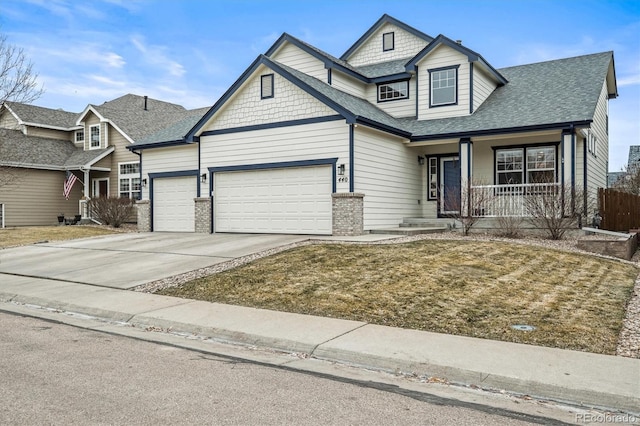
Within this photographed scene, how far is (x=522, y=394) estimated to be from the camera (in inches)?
211

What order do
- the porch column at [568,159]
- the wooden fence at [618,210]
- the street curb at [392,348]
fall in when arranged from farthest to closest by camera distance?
the wooden fence at [618,210], the porch column at [568,159], the street curb at [392,348]

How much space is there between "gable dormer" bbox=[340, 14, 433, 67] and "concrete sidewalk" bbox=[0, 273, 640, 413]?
60.8 ft

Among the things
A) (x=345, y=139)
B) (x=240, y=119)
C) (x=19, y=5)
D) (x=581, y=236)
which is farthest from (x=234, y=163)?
(x=581, y=236)

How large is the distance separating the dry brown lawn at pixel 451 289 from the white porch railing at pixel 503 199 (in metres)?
3.69

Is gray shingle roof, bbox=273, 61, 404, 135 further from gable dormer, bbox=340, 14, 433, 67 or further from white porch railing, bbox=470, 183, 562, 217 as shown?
gable dormer, bbox=340, 14, 433, 67

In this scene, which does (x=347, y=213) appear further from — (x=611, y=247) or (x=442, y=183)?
(x=611, y=247)

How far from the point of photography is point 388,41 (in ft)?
82.7

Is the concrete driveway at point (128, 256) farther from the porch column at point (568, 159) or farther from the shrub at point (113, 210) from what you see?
the porch column at point (568, 159)

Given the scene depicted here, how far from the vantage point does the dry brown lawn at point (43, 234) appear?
68.4 ft

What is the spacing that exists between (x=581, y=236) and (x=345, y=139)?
772 centimetres

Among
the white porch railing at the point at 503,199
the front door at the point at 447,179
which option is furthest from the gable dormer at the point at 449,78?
the white porch railing at the point at 503,199

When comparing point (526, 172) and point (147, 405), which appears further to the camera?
point (526, 172)

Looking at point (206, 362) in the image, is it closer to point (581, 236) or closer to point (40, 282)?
point (40, 282)

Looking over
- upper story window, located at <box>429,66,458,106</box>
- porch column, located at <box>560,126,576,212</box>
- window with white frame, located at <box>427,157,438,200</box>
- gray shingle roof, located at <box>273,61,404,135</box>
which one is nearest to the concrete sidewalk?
gray shingle roof, located at <box>273,61,404,135</box>
